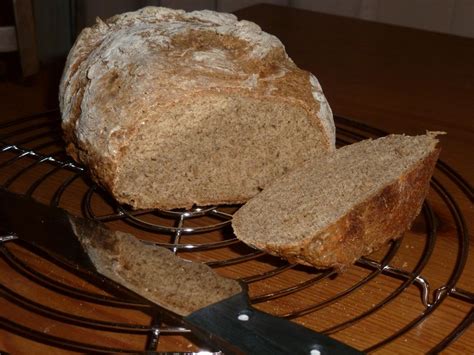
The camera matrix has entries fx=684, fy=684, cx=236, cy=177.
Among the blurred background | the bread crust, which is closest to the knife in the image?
the bread crust

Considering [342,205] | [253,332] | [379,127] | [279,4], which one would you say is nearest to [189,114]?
[342,205]

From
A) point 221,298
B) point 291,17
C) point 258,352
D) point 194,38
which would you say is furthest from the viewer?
point 291,17

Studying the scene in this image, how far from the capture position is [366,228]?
4.79ft

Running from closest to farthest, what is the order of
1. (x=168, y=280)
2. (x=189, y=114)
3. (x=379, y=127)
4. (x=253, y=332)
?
(x=253, y=332) → (x=168, y=280) → (x=189, y=114) → (x=379, y=127)

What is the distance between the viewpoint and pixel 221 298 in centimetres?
119

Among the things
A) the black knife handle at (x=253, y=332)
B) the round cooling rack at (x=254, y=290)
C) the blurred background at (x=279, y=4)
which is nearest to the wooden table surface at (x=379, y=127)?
the round cooling rack at (x=254, y=290)

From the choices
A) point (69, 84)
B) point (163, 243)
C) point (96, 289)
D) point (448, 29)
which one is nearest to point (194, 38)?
point (69, 84)

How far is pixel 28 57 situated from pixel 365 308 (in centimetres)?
182

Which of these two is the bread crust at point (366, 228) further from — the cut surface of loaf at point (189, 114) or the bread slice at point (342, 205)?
the cut surface of loaf at point (189, 114)

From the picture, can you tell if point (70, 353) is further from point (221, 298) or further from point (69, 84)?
point (69, 84)

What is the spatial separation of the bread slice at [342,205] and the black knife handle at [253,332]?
0.94 feet

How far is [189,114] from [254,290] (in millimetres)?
468

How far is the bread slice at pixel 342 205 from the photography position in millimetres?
1413

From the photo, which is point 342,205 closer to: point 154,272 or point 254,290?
point 254,290
